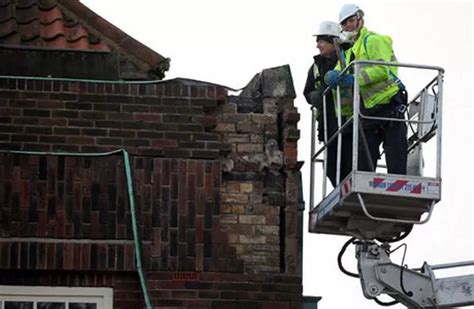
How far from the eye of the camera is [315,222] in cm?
1605

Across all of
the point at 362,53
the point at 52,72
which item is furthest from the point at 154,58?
the point at 362,53

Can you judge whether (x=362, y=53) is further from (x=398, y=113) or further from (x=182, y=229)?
(x=182, y=229)

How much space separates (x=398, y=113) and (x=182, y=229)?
2.06m

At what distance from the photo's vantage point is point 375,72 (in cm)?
1538

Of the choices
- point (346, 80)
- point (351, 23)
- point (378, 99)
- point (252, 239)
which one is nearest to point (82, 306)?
point (252, 239)

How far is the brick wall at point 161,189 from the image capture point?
15664 mm

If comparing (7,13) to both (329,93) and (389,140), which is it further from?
(389,140)

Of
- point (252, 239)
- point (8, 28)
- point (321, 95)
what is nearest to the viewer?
point (252, 239)

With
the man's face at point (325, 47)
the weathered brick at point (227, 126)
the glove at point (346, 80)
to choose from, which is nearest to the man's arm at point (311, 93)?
the man's face at point (325, 47)

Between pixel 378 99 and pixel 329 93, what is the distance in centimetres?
56

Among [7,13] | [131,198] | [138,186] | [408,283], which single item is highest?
[7,13]

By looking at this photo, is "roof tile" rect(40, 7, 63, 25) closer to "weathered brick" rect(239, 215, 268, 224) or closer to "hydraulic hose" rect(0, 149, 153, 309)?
"hydraulic hose" rect(0, 149, 153, 309)

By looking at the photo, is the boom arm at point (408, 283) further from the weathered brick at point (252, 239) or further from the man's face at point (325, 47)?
the man's face at point (325, 47)

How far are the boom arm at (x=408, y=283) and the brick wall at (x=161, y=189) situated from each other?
72 cm
